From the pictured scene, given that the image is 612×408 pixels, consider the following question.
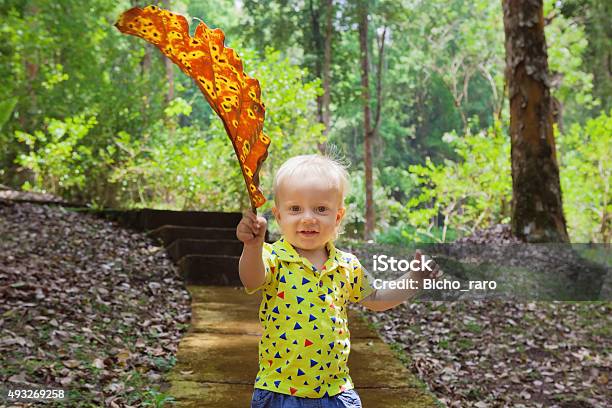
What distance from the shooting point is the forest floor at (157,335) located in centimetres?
325

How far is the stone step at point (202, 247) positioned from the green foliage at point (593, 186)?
3731mm

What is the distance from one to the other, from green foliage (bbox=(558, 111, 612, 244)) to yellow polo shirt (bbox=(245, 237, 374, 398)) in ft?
19.7

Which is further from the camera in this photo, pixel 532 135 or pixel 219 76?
pixel 532 135

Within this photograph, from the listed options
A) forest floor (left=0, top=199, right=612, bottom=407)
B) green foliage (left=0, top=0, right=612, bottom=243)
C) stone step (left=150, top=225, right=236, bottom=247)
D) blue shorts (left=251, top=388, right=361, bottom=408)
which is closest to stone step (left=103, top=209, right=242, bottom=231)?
stone step (left=150, top=225, right=236, bottom=247)

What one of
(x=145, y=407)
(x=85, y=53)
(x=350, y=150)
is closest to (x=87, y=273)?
(x=145, y=407)

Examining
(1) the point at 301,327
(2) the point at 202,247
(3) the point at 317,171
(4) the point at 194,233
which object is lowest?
(2) the point at 202,247

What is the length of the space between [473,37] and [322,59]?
20.9ft

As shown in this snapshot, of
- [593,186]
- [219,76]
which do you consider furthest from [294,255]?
[593,186]

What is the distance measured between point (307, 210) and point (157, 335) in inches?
107

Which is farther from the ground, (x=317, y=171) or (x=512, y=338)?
(x=317, y=171)

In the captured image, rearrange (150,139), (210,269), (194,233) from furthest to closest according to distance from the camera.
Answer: (150,139)
(194,233)
(210,269)

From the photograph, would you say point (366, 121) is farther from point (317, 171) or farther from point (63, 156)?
point (317, 171)

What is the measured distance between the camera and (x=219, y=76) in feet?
4.80

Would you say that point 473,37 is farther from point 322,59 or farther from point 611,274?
point 611,274
